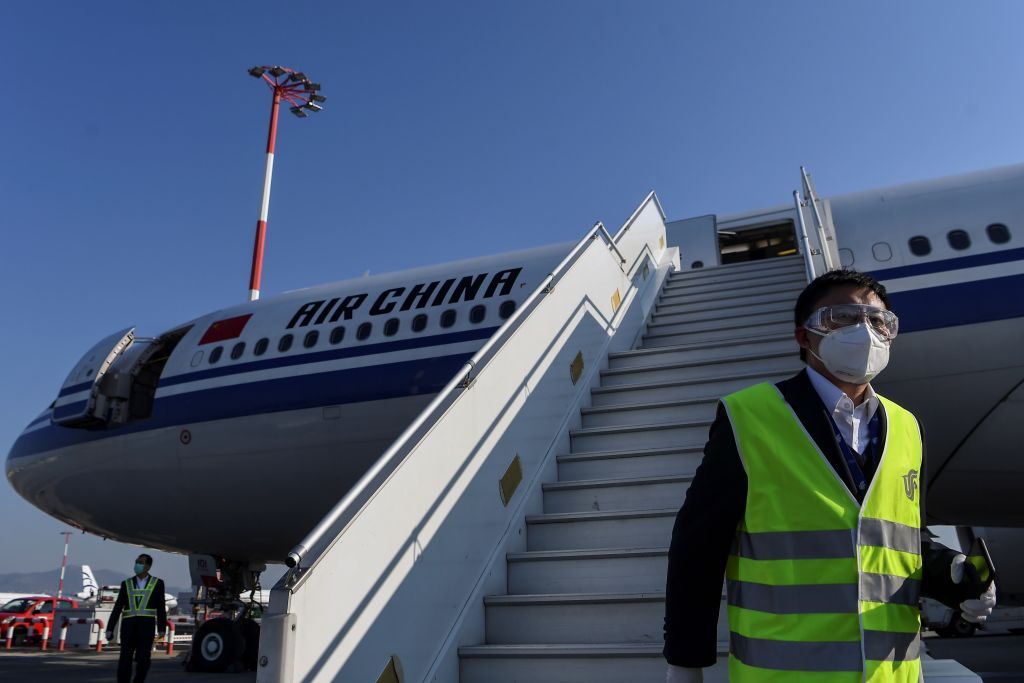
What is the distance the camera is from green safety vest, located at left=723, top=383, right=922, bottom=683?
4.39 ft

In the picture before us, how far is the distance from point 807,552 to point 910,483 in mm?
309

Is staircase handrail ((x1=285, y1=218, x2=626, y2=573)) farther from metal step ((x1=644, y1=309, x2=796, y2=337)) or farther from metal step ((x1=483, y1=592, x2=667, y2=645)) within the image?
metal step ((x1=644, y1=309, x2=796, y2=337))

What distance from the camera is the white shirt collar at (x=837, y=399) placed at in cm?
Answer: 158

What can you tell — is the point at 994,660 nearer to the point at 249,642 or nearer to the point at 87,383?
the point at 249,642

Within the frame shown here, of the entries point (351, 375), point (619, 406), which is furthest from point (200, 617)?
point (619, 406)

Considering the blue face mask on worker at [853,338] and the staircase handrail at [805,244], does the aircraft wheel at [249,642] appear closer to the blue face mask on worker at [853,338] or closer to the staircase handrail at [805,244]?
the staircase handrail at [805,244]

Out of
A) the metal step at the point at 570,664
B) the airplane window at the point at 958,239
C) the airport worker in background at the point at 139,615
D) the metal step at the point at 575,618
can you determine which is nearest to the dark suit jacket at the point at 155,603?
the airport worker in background at the point at 139,615

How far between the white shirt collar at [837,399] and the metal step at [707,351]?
296cm

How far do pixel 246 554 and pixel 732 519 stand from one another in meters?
8.05

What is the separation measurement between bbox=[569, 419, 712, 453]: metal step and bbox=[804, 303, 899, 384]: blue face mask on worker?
7.18 ft

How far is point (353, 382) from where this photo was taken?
6.97 meters

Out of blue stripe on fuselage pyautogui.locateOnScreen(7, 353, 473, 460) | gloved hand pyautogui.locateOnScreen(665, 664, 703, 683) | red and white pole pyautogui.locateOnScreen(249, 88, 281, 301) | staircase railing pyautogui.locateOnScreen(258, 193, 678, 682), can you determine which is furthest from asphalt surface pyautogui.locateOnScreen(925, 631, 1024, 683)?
red and white pole pyautogui.locateOnScreen(249, 88, 281, 301)

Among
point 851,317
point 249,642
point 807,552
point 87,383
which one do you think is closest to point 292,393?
point 87,383

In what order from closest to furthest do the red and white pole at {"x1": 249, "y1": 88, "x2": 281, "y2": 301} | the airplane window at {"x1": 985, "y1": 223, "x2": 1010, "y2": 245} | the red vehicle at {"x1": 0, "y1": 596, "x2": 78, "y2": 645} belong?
the airplane window at {"x1": 985, "y1": 223, "x2": 1010, "y2": 245} < the red and white pole at {"x1": 249, "y1": 88, "x2": 281, "y2": 301} < the red vehicle at {"x1": 0, "y1": 596, "x2": 78, "y2": 645}
